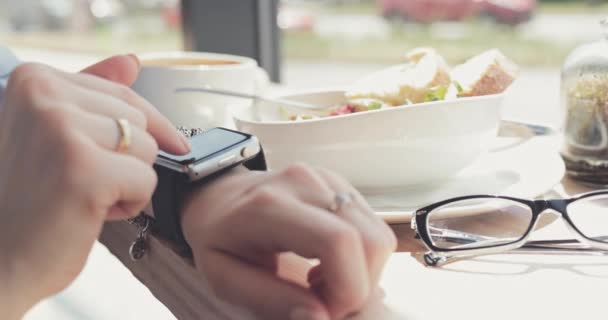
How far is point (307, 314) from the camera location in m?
0.25

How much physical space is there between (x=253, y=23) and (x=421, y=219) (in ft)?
3.39

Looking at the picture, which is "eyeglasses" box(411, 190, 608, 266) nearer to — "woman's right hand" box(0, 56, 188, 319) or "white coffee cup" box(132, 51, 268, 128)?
"woman's right hand" box(0, 56, 188, 319)

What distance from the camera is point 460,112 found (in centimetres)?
44

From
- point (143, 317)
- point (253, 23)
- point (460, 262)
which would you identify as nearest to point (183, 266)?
point (460, 262)

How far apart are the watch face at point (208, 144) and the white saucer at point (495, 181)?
4.3 inches

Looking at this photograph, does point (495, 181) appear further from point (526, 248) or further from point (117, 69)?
point (117, 69)

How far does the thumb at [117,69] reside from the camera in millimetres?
340

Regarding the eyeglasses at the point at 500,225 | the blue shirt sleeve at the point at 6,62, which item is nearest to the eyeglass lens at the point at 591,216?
the eyeglasses at the point at 500,225

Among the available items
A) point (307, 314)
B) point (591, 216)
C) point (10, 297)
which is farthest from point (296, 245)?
point (591, 216)

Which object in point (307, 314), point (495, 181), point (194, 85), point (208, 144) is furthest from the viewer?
point (194, 85)

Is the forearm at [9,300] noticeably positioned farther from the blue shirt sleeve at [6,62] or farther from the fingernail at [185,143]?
the blue shirt sleeve at [6,62]

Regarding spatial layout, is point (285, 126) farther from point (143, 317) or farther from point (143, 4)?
point (143, 4)

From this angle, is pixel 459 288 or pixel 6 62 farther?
pixel 6 62

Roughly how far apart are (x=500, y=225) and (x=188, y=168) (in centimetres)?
21
